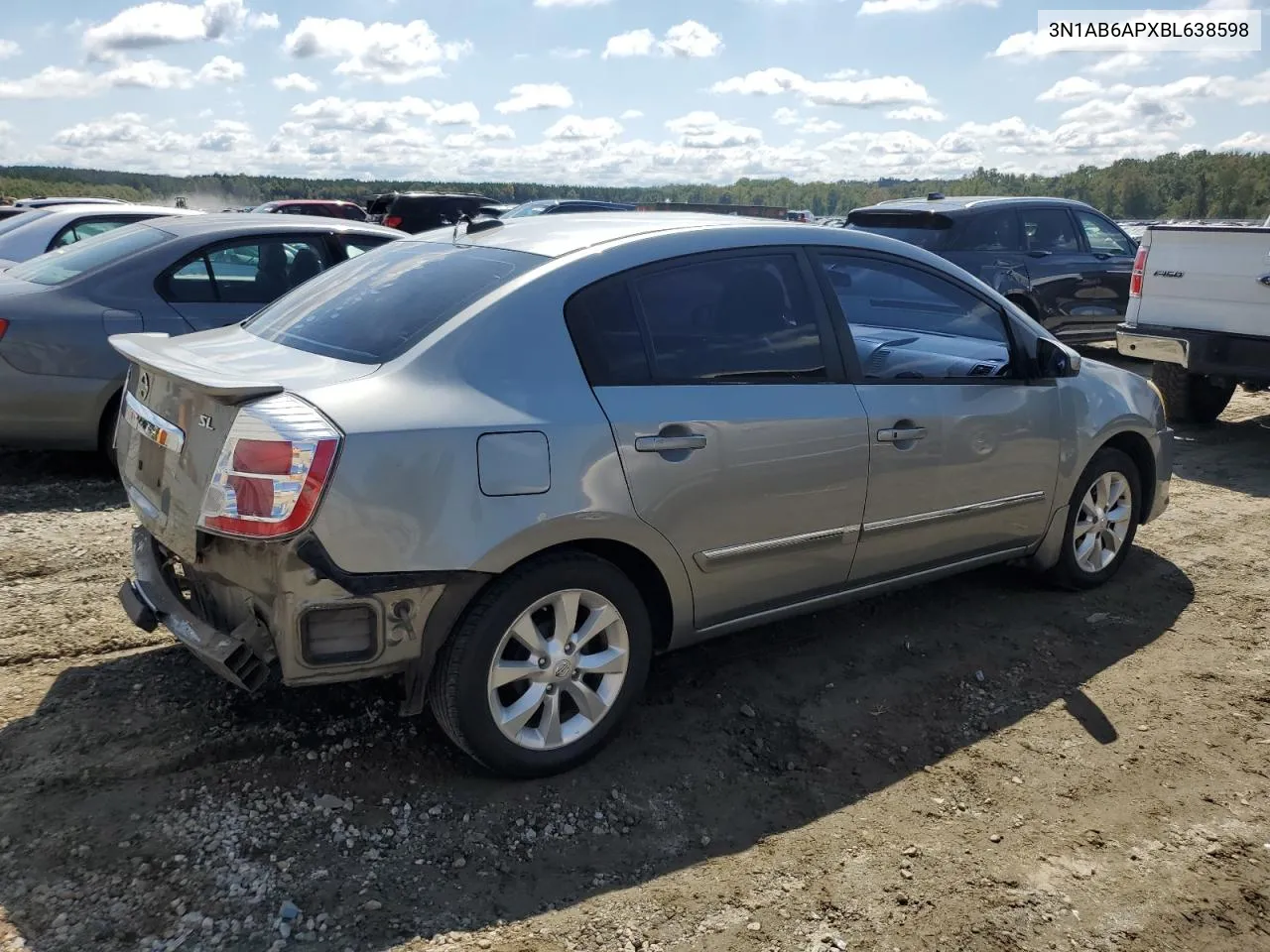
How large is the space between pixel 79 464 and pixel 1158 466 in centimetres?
612

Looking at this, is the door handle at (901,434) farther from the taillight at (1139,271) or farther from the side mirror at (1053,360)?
the taillight at (1139,271)

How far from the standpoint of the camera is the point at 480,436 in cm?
296

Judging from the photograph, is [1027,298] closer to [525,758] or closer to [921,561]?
[921,561]

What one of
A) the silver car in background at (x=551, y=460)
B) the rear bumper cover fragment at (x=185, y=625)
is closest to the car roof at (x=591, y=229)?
the silver car in background at (x=551, y=460)

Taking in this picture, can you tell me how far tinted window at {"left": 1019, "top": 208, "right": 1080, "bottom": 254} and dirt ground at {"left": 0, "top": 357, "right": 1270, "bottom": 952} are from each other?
6749 mm

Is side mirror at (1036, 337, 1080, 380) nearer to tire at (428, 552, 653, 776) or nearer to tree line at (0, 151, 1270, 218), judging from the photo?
tire at (428, 552, 653, 776)

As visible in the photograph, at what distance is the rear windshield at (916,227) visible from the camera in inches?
390

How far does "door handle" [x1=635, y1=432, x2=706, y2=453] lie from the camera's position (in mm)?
3242

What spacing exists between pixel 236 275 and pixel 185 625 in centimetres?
378

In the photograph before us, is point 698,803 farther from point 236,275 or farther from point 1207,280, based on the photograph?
point 1207,280

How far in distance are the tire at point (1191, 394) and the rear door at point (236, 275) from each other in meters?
6.70

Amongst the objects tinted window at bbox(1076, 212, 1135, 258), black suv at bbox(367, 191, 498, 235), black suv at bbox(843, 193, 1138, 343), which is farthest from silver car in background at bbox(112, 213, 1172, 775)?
black suv at bbox(367, 191, 498, 235)

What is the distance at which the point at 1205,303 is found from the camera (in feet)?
25.3

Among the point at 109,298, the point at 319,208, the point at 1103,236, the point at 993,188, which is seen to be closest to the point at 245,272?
the point at 109,298
